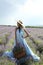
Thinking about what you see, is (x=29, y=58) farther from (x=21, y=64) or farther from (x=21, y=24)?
(x=21, y=24)

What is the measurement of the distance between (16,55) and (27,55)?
307mm

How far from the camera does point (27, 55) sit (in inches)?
406

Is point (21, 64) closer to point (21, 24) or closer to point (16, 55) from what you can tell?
point (16, 55)

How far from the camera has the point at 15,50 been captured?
10.2 m

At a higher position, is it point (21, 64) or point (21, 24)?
point (21, 24)

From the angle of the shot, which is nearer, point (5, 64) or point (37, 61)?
point (5, 64)

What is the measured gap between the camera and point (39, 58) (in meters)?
10.5

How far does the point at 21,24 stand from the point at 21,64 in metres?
1.12

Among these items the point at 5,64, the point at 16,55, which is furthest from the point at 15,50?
the point at 5,64

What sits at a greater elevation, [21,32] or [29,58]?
[21,32]

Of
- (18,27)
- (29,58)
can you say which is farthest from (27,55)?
(18,27)

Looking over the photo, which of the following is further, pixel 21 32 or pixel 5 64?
pixel 21 32

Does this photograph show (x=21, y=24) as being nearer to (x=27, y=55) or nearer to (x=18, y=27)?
(x=18, y=27)

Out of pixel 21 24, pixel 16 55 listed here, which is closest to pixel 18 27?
pixel 21 24
